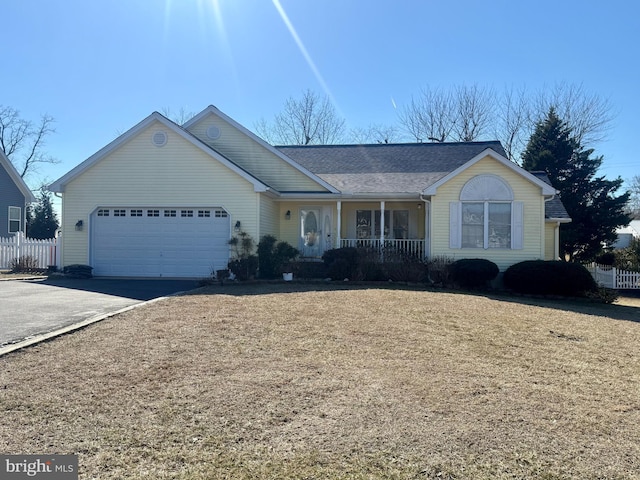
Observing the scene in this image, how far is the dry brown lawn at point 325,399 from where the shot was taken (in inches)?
138

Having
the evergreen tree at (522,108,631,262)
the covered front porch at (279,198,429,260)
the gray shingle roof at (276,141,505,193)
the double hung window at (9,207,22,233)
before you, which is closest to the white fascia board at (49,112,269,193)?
the covered front porch at (279,198,429,260)

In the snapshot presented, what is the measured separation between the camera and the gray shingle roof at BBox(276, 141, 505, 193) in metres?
17.8

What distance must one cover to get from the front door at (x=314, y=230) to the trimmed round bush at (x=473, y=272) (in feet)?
18.8

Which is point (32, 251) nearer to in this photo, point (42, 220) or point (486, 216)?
point (486, 216)

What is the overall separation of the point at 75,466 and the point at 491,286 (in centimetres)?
1410

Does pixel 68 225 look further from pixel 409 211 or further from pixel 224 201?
pixel 409 211

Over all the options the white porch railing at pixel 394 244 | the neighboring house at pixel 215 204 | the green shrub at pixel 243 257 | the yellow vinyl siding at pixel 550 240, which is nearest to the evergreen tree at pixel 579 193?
the yellow vinyl siding at pixel 550 240

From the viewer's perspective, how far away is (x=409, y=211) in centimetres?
1898

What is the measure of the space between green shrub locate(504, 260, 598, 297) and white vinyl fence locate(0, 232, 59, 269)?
55.4 ft

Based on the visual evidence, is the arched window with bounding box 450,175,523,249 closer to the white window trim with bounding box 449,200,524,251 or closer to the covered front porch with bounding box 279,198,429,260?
the white window trim with bounding box 449,200,524,251

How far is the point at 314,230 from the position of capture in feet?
61.4

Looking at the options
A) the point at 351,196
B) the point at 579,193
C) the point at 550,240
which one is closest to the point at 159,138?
the point at 351,196

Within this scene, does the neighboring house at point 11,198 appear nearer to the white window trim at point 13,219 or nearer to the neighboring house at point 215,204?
the white window trim at point 13,219

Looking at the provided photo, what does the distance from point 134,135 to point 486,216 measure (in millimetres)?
12659
